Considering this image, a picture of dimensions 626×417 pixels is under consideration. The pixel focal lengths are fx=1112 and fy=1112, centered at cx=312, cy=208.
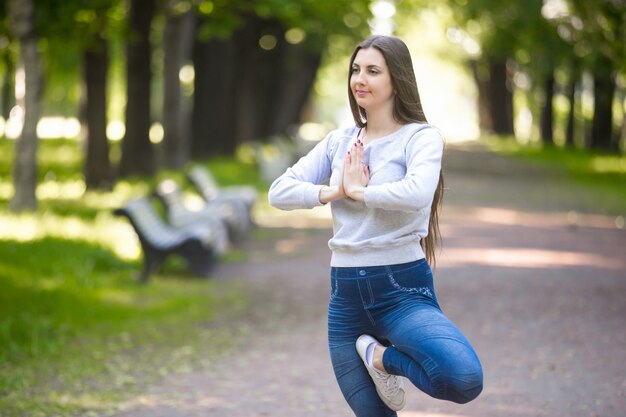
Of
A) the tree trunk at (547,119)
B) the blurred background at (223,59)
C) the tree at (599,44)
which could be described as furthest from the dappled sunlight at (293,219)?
the tree trunk at (547,119)

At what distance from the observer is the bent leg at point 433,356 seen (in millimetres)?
3934

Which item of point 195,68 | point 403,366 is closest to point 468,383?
point 403,366

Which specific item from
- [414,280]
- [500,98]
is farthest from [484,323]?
[500,98]

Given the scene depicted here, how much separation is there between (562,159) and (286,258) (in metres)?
23.9

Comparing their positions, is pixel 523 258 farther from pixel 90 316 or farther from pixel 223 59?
pixel 223 59

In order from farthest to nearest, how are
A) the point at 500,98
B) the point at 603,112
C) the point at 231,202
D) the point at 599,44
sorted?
1. the point at 500,98
2. the point at 603,112
3. the point at 599,44
4. the point at 231,202

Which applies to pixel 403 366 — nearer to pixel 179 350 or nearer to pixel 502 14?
pixel 179 350

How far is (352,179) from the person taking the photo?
4.16m

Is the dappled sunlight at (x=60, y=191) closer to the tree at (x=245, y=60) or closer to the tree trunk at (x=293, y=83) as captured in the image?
the tree at (x=245, y=60)

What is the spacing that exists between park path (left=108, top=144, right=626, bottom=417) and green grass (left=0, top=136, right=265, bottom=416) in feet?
1.06

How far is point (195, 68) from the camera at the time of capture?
2850 cm

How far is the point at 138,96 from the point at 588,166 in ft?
54.2

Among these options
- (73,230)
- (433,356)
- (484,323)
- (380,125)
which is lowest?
(484,323)

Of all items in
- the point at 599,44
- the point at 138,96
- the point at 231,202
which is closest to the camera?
the point at 231,202
